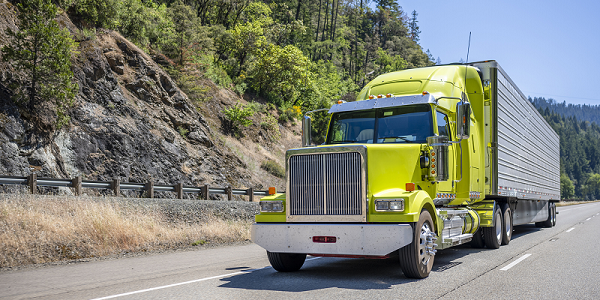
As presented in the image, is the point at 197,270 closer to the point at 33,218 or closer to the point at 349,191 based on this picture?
the point at 349,191

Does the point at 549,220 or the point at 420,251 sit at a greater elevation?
the point at 420,251

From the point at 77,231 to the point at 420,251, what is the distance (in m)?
8.19

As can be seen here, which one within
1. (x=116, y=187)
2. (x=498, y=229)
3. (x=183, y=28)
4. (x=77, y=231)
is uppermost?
(x=183, y=28)

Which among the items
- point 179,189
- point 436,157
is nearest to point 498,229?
point 436,157

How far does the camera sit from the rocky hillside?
55.0ft

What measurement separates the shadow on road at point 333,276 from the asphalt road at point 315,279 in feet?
0.05

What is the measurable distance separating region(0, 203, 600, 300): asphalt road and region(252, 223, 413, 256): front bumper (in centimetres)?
53

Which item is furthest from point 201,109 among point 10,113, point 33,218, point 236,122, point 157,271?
point 157,271

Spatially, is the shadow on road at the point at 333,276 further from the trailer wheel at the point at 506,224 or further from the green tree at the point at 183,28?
the green tree at the point at 183,28

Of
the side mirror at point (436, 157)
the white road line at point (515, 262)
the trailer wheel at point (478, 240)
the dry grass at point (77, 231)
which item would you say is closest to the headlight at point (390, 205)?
the side mirror at point (436, 157)

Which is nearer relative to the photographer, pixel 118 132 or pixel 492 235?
pixel 492 235

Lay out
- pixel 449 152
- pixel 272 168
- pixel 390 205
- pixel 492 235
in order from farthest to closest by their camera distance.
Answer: pixel 272 168
pixel 492 235
pixel 449 152
pixel 390 205

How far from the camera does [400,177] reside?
7816 millimetres

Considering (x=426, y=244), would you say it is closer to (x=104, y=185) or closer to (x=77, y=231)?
(x=77, y=231)
